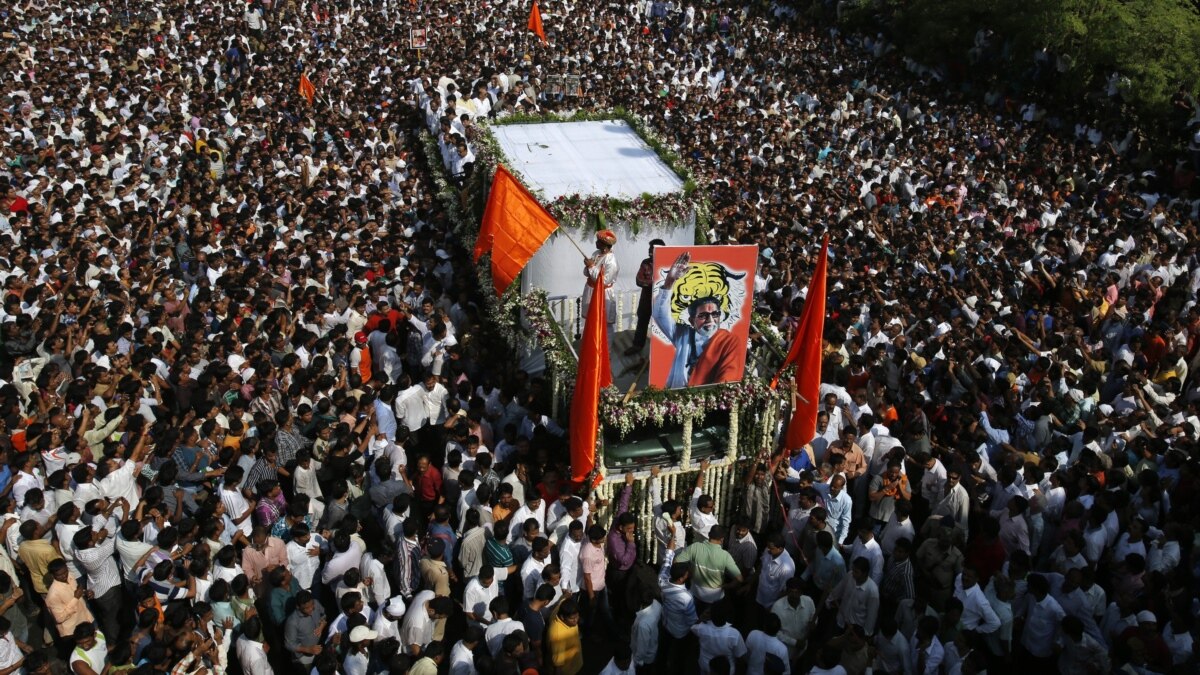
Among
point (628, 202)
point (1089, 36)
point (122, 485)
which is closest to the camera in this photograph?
point (122, 485)

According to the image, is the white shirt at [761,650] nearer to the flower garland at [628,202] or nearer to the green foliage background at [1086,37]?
the flower garland at [628,202]

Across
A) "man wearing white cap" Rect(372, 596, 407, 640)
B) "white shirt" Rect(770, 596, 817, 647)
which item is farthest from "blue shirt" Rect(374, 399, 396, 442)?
"white shirt" Rect(770, 596, 817, 647)

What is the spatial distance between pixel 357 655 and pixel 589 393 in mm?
2959

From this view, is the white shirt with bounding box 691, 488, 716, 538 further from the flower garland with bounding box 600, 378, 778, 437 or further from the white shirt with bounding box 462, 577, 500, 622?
the white shirt with bounding box 462, 577, 500, 622

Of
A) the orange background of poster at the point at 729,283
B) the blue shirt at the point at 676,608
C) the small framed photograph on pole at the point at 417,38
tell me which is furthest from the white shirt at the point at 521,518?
the small framed photograph on pole at the point at 417,38

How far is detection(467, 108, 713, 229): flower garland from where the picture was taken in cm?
1127

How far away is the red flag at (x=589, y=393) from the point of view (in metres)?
8.42

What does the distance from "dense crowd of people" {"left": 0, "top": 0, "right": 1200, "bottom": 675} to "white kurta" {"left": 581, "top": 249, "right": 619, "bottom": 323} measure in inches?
47.4

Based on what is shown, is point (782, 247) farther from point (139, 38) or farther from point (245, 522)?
point (139, 38)

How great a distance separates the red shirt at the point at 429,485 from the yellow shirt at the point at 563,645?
220 centimetres

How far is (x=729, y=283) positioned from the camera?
343 inches

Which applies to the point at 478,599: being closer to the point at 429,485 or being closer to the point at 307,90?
the point at 429,485

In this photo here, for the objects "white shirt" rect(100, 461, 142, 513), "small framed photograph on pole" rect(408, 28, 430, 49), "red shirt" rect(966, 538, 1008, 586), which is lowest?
"red shirt" rect(966, 538, 1008, 586)

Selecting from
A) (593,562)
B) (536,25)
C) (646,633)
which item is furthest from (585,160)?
(536,25)
